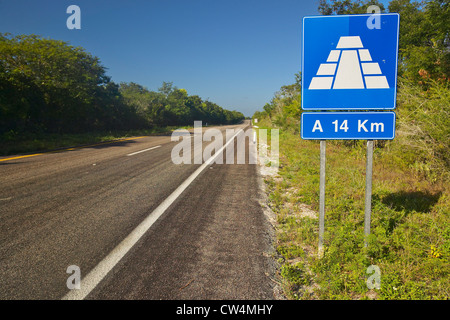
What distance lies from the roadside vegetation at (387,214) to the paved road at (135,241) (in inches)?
18.8

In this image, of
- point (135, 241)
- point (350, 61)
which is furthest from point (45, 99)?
point (350, 61)

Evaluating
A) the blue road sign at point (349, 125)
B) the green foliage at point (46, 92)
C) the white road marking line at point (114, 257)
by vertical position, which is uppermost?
the green foliage at point (46, 92)

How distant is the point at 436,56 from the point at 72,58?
20.6 m

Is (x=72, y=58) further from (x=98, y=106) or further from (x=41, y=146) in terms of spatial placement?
(x=41, y=146)

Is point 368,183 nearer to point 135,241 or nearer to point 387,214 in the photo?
point 387,214

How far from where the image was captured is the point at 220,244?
10.2 ft

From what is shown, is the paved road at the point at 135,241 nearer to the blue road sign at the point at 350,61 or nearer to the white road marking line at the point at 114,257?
the white road marking line at the point at 114,257

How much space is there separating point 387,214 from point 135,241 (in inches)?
145

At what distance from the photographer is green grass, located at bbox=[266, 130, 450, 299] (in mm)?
2299

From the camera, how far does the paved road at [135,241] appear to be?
2309 millimetres

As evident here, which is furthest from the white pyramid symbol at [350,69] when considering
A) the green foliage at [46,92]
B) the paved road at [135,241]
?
the green foliage at [46,92]

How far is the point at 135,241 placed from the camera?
310 centimetres

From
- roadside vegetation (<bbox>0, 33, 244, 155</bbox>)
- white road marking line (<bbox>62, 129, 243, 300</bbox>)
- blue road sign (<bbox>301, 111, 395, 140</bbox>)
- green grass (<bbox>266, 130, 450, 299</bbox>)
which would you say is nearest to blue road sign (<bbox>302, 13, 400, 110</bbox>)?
blue road sign (<bbox>301, 111, 395, 140</bbox>)

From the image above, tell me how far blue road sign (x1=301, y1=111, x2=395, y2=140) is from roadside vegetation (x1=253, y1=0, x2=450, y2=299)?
48.3 inches
